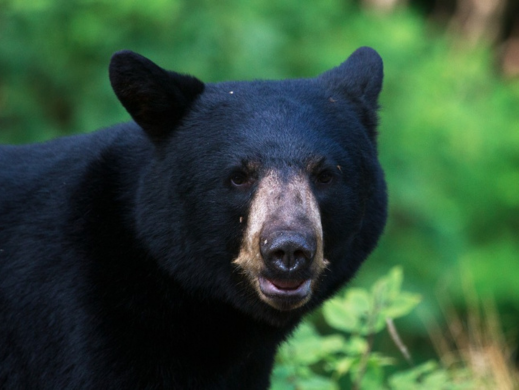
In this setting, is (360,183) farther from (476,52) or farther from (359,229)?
(476,52)

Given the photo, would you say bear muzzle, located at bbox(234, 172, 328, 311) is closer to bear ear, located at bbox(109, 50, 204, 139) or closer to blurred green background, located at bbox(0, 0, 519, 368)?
bear ear, located at bbox(109, 50, 204, 139)

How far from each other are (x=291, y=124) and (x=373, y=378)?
54.4 inches

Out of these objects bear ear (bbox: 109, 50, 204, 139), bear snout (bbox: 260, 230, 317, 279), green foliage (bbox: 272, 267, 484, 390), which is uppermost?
bear ear (bbox: 109, 50, 204, 139)

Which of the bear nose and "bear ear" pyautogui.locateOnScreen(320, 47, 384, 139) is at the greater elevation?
"bear ear" pyautogui.locateOnScreen(320, 47, 384, 139)

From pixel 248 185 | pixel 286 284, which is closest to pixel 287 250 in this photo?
pixel 286 284

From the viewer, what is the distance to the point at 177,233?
3.55 meters

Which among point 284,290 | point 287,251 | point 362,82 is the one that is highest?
point 362,82

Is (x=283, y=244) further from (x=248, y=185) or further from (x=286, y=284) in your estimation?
(x=248, y=185)

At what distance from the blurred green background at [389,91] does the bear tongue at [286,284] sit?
5.28 meters

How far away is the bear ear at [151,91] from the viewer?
11.4 feet

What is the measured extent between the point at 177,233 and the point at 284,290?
0.52 metres

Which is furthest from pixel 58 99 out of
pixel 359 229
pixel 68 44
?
pixel 359 229

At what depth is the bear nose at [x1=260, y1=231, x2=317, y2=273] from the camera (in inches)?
125

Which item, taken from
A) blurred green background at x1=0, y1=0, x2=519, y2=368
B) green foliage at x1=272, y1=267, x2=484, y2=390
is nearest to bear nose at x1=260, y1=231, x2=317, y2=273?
green foliage at x1=272, y1=267, x2=484, y2=390
